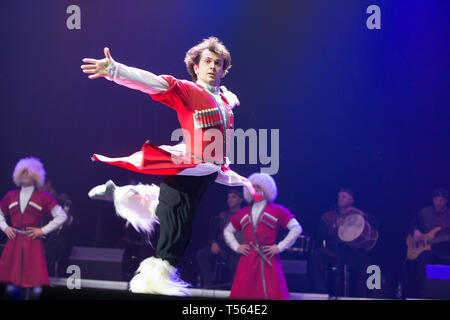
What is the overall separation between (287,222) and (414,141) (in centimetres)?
230

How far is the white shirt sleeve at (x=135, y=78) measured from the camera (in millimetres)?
2324

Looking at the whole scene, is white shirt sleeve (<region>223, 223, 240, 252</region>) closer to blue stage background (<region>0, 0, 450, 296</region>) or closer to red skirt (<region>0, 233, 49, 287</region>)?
blue stage background (<region>0, 0, 450, 296</region>)

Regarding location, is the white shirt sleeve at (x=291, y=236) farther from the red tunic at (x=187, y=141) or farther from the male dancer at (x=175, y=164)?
the red tunic at (x=187, y=141)

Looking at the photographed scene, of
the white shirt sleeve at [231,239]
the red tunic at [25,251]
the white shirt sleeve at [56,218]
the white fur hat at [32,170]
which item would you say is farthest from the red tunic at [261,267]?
the white fur hat at [32,170]

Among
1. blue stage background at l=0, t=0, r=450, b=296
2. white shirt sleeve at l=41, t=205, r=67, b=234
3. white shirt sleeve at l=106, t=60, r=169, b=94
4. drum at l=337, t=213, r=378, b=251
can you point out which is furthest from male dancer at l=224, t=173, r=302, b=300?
white shirt sleeve at l=106, t=60, r=169, b=94

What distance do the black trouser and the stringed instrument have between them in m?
3.55

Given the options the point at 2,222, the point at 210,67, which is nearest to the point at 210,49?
the point at 210,67

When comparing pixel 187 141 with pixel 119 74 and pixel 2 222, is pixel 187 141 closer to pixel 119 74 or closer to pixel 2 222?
pixel 119 74

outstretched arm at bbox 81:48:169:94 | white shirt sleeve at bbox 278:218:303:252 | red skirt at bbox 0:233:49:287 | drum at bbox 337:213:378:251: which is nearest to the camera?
outstretched arm at bbox 81:48:169:94

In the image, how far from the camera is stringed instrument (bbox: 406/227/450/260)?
5184mm

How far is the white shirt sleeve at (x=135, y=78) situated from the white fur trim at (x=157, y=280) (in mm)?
920

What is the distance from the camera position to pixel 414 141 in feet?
18.8
